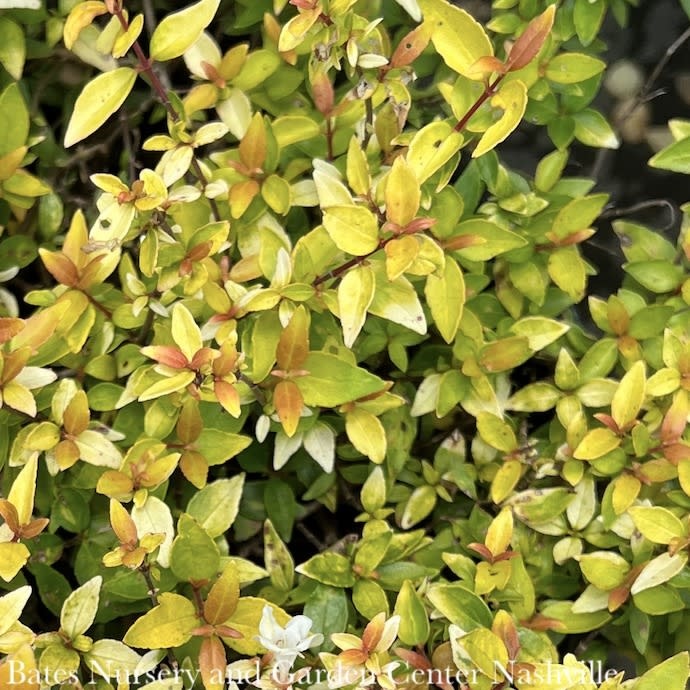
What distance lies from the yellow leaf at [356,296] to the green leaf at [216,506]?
27 cm

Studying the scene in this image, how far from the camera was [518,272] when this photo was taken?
3.77 feet

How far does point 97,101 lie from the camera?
3.02ft

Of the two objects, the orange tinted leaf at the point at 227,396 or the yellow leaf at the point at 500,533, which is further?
the yellow leaf at the point at 500,533

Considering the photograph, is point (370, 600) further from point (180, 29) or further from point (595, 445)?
point (180, 29)

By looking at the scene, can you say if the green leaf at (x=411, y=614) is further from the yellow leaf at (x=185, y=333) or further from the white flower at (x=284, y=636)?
the yellow leaf at (x=185, y=333)

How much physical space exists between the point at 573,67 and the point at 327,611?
76cm

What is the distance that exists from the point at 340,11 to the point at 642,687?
808mm

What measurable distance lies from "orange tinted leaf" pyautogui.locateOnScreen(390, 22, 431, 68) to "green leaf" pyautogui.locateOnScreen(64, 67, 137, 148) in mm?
307

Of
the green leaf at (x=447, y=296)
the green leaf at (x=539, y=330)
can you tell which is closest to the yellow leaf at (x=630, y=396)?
the green leaf at (x=539, y=330)

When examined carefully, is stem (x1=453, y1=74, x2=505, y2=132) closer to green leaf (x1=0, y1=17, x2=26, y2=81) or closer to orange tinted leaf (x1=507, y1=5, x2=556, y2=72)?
orange tinted leaf (x1=507, y1=5, x2=556, y2=72)

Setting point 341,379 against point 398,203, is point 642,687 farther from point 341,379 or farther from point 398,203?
point 398,203

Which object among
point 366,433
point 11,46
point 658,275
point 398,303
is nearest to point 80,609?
point 366,433

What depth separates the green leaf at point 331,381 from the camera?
94 centimetres

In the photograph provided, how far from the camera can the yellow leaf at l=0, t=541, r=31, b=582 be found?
851 millimetres
